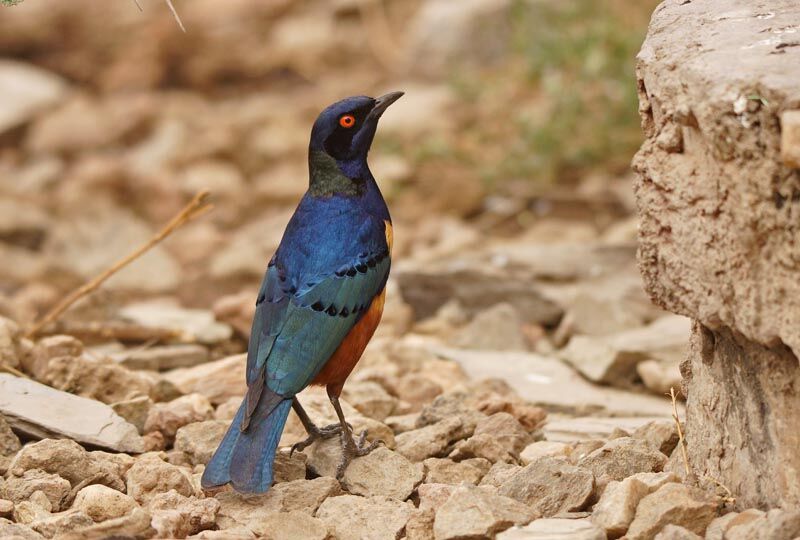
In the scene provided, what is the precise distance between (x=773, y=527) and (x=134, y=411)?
2566mm

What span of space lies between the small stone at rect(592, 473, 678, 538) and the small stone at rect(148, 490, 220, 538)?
115cm

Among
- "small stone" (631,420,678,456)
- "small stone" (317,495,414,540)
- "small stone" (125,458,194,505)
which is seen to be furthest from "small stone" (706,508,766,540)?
"small stone" (125,458,194,505)

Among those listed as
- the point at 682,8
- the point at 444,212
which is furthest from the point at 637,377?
the point at 444,212

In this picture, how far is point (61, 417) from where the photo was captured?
4398 mm

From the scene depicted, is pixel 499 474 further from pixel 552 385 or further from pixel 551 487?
pixel 552 385

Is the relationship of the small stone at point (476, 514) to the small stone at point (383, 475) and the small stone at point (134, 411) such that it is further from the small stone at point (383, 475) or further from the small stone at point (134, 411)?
the small stone at point (134, 411)

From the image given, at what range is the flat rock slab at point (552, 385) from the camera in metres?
5.53

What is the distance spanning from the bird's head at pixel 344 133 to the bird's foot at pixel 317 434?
1.00 m

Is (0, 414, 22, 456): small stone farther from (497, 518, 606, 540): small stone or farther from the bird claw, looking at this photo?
(497, 518, 606, 540): small stone

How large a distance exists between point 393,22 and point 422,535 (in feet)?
33.6

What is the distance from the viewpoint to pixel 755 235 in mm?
3166

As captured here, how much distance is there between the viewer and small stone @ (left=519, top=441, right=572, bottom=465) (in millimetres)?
4441

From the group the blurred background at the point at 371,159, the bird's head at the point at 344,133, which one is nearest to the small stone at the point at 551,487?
the bird's head at the point at 344,133

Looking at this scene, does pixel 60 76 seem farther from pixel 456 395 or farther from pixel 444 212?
pixel 456 395
